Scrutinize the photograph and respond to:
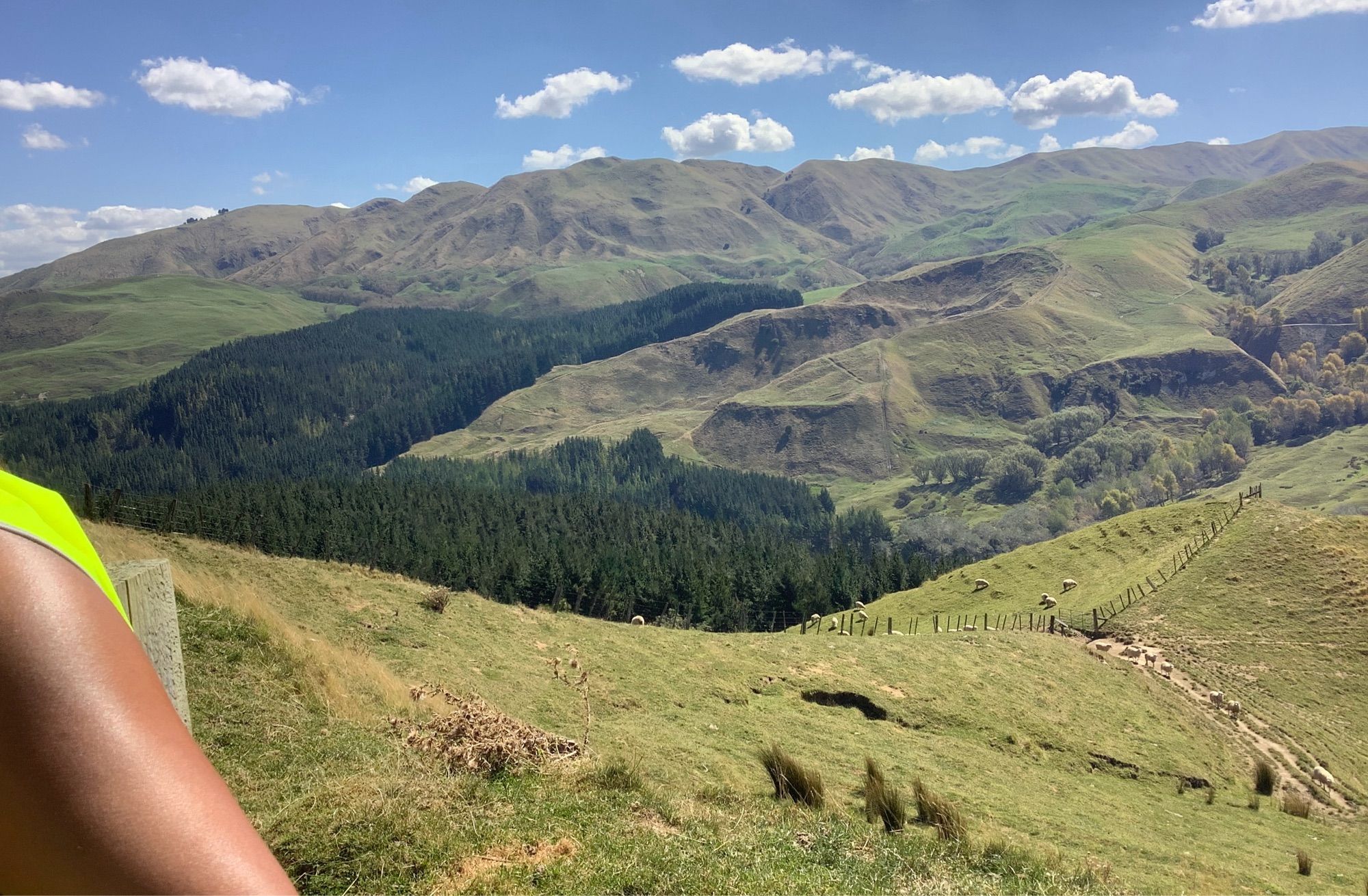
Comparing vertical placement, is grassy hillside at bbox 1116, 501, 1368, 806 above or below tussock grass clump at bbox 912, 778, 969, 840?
below

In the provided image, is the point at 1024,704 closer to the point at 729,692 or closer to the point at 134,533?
the point at 729,692

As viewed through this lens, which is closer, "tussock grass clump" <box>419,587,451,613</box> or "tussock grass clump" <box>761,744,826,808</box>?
"tussock grass clump" <box>761,744,826,808</box>

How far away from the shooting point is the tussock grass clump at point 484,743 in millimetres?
11836

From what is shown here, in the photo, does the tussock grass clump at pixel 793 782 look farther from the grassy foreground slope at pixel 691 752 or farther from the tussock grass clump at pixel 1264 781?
the tussock grass clump at pixel 1264 781

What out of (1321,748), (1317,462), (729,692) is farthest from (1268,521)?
(1317,462)

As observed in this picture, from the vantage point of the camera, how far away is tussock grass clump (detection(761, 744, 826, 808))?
15055 mm

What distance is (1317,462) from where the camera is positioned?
196625 mm

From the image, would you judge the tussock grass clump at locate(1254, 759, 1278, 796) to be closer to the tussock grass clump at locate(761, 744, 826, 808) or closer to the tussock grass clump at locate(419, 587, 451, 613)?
the tussock grass clump at locate(761, 744, 826, 808)

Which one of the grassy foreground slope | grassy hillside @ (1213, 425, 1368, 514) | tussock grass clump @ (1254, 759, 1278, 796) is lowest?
grassy hillside @ (1213, 425, 1368, 514)

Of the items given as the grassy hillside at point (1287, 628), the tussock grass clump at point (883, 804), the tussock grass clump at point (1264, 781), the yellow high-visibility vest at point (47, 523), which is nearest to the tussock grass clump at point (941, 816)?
the tussock grass clump at point (883, 804)

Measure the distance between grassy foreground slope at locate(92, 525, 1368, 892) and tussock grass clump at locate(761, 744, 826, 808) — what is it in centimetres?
52

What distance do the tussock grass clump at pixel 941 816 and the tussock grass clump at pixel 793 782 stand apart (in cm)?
219

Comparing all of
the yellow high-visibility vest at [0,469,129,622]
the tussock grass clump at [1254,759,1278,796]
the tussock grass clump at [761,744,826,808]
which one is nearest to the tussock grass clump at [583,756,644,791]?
the tussock grass clump at [761,744,826,808]

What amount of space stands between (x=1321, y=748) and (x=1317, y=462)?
209 m
